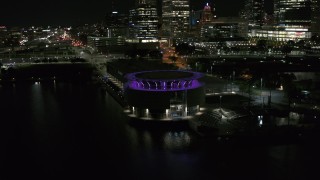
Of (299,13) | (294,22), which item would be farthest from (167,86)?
(299,13)

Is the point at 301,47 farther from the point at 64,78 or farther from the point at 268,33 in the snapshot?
the point at 64,78

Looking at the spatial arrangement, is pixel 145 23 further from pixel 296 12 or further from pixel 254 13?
pixel 254 13

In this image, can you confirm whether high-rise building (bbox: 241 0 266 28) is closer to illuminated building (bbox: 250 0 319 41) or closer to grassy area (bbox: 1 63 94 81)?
illuminated building (bbox: 250 0 319 41)

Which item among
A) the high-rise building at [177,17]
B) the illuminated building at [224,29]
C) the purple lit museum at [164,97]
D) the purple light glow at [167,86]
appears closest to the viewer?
the purple lit museum at [164,97]

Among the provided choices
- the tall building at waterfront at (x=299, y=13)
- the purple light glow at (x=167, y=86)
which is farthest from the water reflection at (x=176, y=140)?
the tall building at waterfront at (x=299, y=13)

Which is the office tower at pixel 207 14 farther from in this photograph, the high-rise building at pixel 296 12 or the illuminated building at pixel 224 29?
the high-rise building at pixel 296 12

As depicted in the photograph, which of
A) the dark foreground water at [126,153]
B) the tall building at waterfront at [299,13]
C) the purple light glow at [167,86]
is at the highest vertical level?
the tall building at waterfront at [299,13]

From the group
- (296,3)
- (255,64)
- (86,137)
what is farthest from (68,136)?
(296,3)
